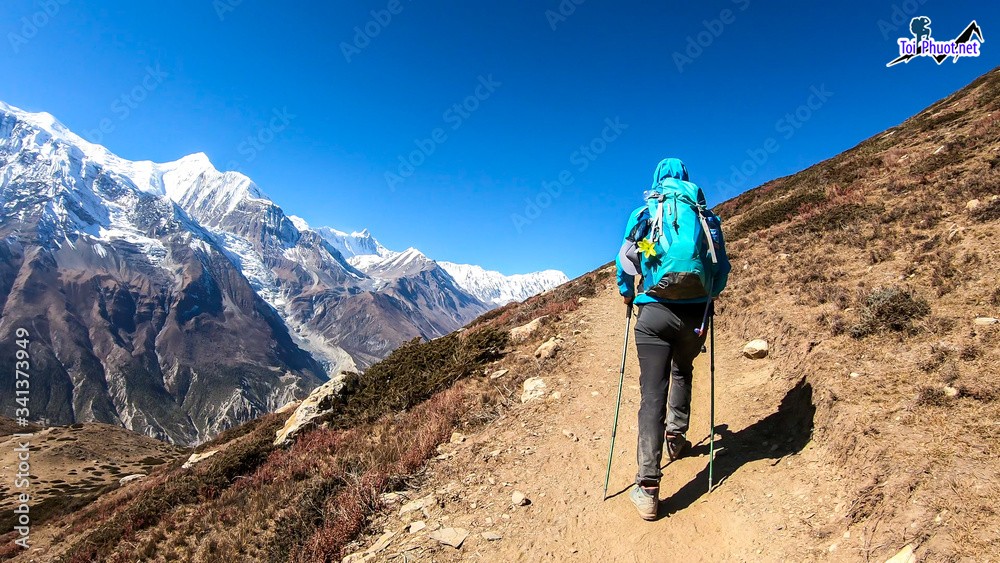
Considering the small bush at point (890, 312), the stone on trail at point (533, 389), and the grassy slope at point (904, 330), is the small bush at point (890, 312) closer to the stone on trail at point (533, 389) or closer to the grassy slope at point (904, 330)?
the grassy slope at point (904, 330)

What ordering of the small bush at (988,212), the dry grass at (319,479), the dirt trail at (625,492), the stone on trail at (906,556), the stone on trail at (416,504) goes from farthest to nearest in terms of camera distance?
the small bush at (988,212) → the dry grass at (319,479) → the stone on trail at (416,504) → the dirt trail at (625,492) → the stone on trail at (906,556)

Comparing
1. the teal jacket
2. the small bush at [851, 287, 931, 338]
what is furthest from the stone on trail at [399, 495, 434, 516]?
the small bush at [851, 287, 931, 338]

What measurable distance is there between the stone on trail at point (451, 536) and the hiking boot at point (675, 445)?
10.2 ft

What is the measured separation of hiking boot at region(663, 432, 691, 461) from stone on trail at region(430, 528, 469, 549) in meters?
3.11

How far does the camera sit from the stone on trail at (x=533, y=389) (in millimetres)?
9195

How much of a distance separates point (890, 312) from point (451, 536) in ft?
25.9

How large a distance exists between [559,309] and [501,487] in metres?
11.0

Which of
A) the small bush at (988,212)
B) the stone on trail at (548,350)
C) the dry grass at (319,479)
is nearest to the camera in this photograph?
the dry grass at (319,479)

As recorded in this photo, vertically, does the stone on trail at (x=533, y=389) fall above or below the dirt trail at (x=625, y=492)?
above

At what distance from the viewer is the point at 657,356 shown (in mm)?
5176

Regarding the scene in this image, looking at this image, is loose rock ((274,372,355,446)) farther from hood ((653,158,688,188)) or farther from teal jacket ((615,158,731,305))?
hood ((653,158,688,188))

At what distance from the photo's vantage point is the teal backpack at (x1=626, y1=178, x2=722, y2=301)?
495 centimetres

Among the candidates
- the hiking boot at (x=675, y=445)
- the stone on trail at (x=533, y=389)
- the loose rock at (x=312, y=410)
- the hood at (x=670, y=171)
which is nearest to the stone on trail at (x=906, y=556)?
the hiking boot at (x=675, y=445)

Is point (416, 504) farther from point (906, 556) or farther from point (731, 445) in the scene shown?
point (906, 556)
